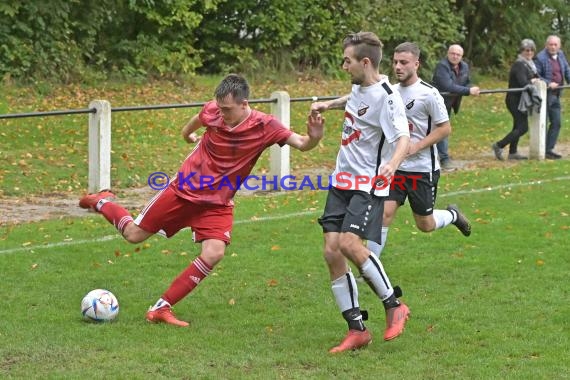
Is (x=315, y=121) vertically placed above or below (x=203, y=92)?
above

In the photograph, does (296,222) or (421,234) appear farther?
(296,222)

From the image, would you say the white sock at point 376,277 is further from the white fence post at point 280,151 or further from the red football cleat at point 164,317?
the white fence post at point 280,151

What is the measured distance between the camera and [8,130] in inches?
680

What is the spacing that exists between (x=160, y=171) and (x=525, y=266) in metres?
7.44

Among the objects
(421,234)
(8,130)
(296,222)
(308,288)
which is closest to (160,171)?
(8,130)

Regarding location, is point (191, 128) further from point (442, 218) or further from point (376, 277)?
point (442, 218)

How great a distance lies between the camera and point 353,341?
7387mm

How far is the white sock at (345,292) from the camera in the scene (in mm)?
7551

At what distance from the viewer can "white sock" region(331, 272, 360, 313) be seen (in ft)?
24.8

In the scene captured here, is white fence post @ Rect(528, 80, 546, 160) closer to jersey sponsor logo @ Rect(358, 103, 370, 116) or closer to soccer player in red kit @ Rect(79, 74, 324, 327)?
soccer player in red kit @ Rect(79, 74, 324, 327)

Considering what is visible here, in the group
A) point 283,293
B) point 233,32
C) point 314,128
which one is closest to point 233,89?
point 314,128

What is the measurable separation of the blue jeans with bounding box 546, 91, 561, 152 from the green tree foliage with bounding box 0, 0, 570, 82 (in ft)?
22.5

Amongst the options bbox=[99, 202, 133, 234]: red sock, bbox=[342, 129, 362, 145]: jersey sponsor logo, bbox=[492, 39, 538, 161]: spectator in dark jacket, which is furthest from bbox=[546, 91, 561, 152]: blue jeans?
bbox=[342, 129, 362, 145]: jersey sponsor logo

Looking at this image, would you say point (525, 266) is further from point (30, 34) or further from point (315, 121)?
point (30, 34)
